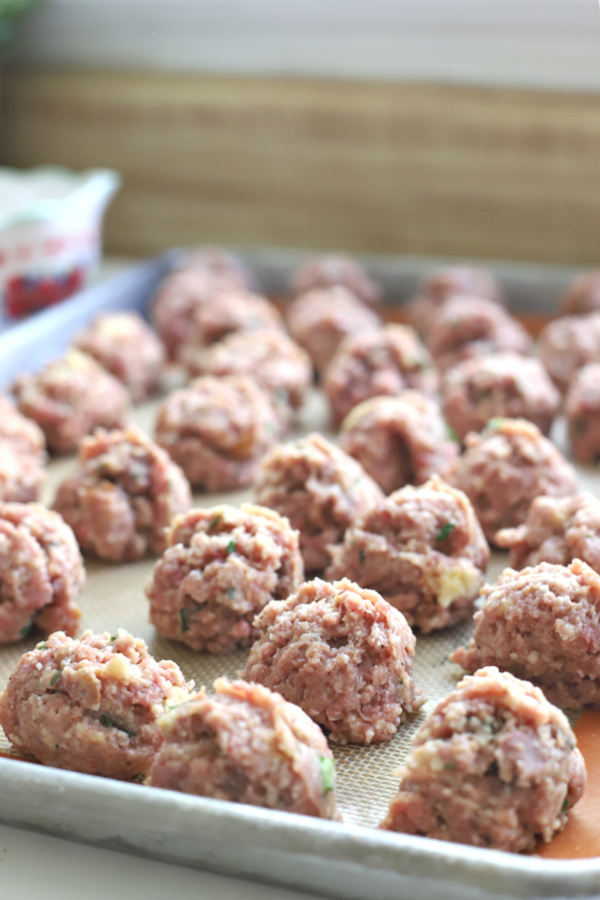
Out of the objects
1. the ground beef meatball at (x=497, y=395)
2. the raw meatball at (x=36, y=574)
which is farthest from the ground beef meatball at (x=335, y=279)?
the raw meatball at (x=36, y=574)

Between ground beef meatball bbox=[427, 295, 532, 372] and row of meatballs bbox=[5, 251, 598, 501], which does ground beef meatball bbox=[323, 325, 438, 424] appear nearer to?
row of meatballs bbox=[5, 251, 598, 501]

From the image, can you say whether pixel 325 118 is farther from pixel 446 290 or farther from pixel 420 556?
pixel 420 556

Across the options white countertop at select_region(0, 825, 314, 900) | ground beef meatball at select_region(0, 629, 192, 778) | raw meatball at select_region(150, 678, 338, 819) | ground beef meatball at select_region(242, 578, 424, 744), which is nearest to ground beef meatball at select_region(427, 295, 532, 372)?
ground beef meatball at select_region(242, 578, 424, 744)

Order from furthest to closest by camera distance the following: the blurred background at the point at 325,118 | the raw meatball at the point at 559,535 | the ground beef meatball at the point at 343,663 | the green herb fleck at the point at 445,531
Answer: the blurred background at the point at 325,118
the green herb fleck at the point at 445,531
the raw meatball at the point at 559,535
the ground beef meatball at the point at 343,663

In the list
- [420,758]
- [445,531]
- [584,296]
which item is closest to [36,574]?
[445,531]

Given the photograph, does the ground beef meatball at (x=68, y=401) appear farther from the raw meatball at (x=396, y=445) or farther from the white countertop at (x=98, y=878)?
the white countertop at (x=98, y=878)

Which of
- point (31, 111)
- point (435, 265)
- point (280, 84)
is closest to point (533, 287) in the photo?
point (435, 265)
